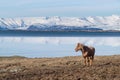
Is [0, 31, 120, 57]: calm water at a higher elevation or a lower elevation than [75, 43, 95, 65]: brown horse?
lower

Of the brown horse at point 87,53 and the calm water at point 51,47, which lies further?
the calm water at point 51,47

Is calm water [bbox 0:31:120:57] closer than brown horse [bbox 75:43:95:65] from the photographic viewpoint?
No

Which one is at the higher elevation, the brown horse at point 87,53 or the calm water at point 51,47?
the brown horse at point 87,53

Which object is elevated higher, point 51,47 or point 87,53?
point 87,53

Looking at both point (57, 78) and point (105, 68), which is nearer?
point (57, 78)

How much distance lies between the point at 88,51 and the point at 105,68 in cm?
299

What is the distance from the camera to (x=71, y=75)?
2378 centimetres

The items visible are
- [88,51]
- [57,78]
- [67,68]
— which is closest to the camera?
[57,78]

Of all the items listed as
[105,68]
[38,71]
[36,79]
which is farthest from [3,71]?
[105,68]

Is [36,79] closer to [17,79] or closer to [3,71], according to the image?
[17,79]

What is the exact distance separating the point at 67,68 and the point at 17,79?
469cm

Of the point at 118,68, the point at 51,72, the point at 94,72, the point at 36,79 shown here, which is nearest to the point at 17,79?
the point at 36,79

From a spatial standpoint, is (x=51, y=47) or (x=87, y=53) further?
(x=51, y=47)

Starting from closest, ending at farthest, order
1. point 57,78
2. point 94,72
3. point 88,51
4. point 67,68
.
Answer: point 57,78 < point 94,72 < point 67,68 < point 88,51
